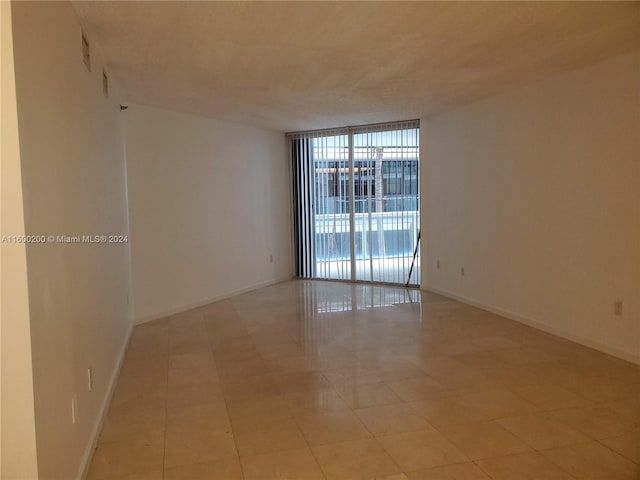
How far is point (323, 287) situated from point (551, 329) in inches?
135

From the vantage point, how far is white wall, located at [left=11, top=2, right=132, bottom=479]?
5.79 ft

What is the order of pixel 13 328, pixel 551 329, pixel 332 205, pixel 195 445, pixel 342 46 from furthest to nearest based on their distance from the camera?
pixel 332 205, pixel 551 329, pixel 342 46, pixel 195 445, pixel 13 328

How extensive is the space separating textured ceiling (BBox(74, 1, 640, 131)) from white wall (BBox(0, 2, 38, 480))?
1391mm

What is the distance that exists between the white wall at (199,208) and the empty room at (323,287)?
3 centimetres

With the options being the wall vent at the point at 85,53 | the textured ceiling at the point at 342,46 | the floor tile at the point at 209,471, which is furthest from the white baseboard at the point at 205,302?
the floor tile at the point at 209,471

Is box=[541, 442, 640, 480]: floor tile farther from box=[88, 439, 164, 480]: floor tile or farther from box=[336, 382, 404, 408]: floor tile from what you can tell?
box=[88, 439, 164, 480]: floor tile

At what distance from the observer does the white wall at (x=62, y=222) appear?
176cm

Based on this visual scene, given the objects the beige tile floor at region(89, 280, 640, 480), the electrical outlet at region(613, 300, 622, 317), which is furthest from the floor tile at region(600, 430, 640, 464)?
Result: the electrical outlet at region(613, 300, 622, 317)

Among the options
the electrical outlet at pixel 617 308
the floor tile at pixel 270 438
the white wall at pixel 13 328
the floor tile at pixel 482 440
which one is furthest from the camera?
the electrical outlet at pixel 617 308

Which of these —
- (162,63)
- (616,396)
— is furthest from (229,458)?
(162,63)

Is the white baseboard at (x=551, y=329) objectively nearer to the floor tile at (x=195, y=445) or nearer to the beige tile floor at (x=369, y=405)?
the beige tile floor at (x=369, y=405)

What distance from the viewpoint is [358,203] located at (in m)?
7.44

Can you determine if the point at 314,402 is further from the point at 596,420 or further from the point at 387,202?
the point at 387,202

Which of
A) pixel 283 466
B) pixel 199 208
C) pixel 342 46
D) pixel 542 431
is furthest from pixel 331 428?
pixel 199 208
